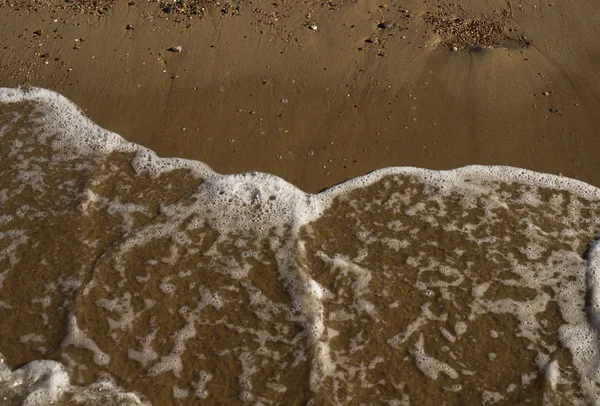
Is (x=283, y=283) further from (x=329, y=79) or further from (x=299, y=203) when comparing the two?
(x=329, y=79)

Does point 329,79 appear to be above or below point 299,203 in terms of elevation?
above

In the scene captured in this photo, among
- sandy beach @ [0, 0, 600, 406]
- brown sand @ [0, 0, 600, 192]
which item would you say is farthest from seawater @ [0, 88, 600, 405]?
brown sand @ [0, 0, 600, 192]

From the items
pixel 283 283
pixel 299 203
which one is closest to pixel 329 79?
pixel 299 203

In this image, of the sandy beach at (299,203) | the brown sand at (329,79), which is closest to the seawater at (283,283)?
the sandy beach at (299,203)

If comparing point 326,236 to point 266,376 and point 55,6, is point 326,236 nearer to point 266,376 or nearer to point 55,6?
point 266,376

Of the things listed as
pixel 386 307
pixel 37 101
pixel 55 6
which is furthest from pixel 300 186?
pixel 55 6

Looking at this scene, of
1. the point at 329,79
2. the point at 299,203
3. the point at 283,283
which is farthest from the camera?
the point at 329,79

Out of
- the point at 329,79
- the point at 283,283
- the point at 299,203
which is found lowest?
the point at 283,283

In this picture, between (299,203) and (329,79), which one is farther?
(329,79)
